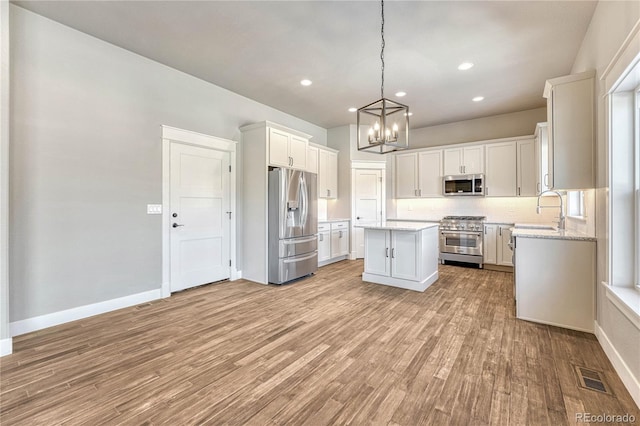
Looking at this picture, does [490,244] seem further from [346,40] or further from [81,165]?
[81,165]

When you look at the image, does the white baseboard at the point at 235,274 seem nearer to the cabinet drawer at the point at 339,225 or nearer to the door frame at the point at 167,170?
the door frame at the point at 167,170

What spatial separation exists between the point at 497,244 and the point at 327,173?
12.2 feet

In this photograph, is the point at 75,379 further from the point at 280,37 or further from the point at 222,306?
the point at 280,37

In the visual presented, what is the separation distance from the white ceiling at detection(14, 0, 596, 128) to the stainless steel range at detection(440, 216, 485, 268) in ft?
7.83

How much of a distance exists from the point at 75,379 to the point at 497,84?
592cm

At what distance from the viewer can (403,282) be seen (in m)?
3.98

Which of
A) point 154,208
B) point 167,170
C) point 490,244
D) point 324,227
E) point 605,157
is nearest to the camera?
point 605,157

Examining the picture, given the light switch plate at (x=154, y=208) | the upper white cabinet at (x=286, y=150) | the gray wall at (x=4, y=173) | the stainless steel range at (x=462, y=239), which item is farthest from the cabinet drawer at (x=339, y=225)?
the gray wall at (x=4, y=173)

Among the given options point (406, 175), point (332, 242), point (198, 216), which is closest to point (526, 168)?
point (406, 175)

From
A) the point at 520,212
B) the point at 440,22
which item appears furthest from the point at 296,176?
the point at 520,212

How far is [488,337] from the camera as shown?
8.34 ft

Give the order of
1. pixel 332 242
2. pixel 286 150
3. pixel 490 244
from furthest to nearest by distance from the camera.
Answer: pixel 332 242
pixel 490 244
pixel 286 150

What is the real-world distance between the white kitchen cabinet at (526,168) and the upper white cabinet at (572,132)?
9.44ft

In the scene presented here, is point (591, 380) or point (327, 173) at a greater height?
point (327, 173)
